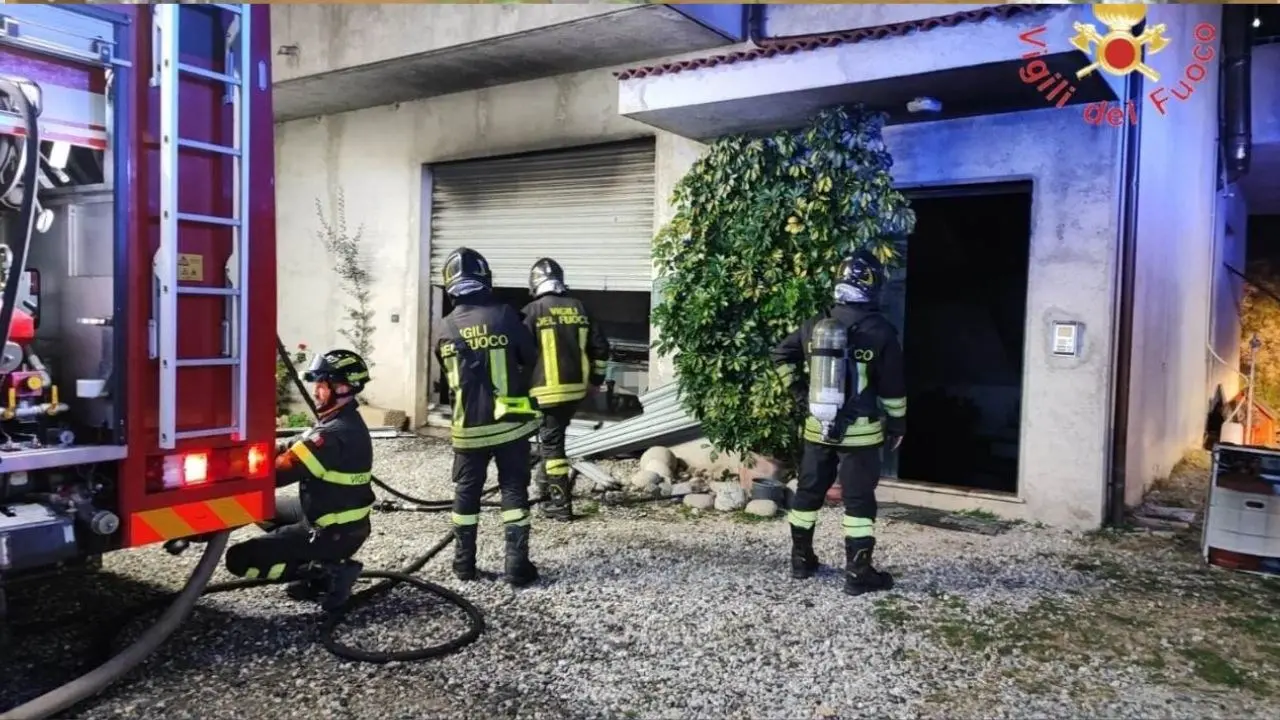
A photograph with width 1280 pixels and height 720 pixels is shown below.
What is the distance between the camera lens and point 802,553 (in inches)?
206

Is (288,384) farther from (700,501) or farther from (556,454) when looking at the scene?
(700,501)

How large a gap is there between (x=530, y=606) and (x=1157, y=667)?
2993mm

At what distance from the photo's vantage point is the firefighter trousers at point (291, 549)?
161 inches

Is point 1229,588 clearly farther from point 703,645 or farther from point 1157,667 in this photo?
point 703,645

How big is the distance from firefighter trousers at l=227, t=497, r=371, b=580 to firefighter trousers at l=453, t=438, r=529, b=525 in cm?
77

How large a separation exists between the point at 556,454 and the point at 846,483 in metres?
2.45

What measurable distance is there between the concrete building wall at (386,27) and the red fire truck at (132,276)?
464 cm

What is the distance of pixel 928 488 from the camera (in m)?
7.16

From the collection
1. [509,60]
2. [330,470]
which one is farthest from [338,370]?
[509,60]

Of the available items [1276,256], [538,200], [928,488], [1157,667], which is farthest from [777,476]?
[1276,256]

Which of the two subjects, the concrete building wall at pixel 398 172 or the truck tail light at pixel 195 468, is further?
the concrete building wall at pixel 398 172

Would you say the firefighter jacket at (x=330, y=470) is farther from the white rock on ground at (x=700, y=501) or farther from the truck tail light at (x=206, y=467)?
the white rock on ground at (x=700, y=501)

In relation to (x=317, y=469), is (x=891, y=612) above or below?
below

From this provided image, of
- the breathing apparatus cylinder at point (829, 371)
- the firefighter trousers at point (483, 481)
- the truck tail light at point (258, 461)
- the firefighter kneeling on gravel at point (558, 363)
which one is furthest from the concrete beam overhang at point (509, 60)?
the truck tail light at point (258, 461)
